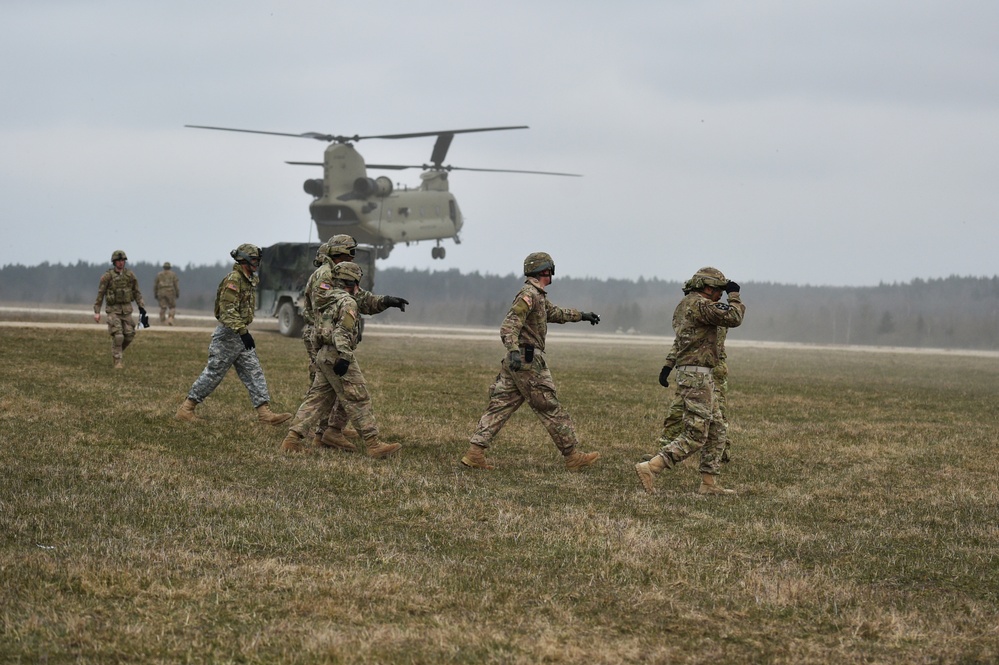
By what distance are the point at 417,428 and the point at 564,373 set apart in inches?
416

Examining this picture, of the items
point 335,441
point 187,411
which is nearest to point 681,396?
point 335,441

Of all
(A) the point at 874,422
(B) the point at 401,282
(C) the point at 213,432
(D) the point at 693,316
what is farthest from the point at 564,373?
(B) the point at 401,282

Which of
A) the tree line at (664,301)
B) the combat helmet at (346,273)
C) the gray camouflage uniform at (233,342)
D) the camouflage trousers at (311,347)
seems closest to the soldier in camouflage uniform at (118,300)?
the gray camouflage uniform at (233,342)

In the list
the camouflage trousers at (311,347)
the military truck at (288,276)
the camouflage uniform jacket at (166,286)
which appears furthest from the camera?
the camouflage uniform jacket at (166,286)

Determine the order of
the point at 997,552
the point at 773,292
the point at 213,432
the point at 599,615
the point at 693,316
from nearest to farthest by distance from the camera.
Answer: the point at 599,615 → the point at 997,552 → the point at 693,316 → the point at 213,432 → the point at 773,292

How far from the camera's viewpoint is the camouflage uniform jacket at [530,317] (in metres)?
10.3

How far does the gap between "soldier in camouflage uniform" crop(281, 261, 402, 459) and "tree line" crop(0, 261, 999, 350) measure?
6293 cm

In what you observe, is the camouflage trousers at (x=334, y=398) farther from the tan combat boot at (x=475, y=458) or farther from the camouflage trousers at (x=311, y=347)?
the tan combat boot at (x=475, y=458)

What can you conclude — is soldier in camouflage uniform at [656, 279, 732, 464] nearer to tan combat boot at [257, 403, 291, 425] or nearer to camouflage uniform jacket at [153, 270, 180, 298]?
tan combat boot at [257, 403, 291, 425]

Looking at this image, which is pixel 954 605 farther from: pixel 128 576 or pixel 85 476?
pixel 85 476

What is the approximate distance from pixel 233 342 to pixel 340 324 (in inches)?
110

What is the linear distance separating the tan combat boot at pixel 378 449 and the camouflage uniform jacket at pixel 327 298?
128 centimetres

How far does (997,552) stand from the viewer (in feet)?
25.4

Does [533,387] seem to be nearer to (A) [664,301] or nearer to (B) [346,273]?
(B) [346,273]
